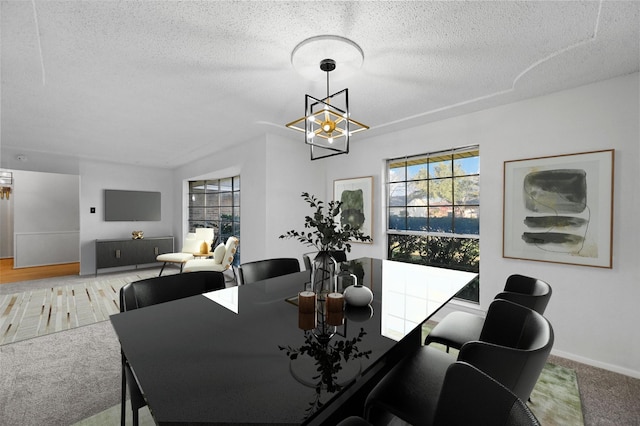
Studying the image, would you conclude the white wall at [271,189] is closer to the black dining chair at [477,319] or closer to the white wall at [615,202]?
the white wall at [615,202]

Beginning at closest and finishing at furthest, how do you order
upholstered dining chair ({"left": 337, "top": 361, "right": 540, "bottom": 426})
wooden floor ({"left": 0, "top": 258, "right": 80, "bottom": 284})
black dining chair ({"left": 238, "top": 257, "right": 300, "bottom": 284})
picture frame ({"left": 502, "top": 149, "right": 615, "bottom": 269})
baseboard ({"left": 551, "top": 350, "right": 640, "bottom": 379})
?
1. upholstered dining chair ({"left": 337, "top": 361, "right": 540, "bottom": 426})
2. black dining chair ({"left": 238, "top": 257, "right": 300, "bottom": 284})
3. baseboard ({"left": 551, "top": 350, "right": 640, "bottom": 379})
4. picture frame ({"left": 502, "top": 149, "right": 615, "bottom": 269})
5. wooden floor ({"left": 0, "top": 258, "right": 80, "bottom": 284})

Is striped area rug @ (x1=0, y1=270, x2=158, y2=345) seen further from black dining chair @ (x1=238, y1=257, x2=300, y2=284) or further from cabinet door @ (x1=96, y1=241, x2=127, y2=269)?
black dining chair @ (x1=238, y1=257, x2=300, y2=284)

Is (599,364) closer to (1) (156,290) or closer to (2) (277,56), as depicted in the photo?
(1) (156,290)

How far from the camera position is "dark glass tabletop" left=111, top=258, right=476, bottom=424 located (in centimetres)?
62

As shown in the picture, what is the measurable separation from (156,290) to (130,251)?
218 inches

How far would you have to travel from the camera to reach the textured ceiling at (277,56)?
156cm

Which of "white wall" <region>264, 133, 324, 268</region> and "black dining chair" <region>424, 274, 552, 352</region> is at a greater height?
"white wall" <region>264, 133, 324, 268</region>

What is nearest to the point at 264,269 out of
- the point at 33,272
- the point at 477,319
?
the point at 477,319

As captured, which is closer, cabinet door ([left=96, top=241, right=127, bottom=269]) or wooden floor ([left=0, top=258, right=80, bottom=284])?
wooden floor ([left=0, top=258, right=80, bottom=284])

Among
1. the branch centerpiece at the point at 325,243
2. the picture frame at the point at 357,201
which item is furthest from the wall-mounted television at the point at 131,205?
the branch centerpiece at the point at 325,243

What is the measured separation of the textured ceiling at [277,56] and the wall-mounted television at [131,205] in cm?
297

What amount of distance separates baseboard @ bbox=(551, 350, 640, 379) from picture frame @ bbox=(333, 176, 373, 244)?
7.46 ft

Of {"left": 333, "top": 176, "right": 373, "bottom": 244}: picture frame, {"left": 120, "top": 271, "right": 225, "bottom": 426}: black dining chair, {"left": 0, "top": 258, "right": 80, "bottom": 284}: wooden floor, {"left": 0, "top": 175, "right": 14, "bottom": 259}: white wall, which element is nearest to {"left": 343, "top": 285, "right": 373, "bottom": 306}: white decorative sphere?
{"left": 120, "top": 271, "right": 225, "bottom": 426}: black dining chair

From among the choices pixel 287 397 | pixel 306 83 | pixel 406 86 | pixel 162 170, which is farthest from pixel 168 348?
pixel 162 170
